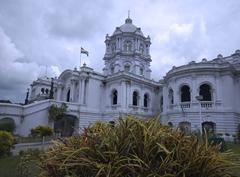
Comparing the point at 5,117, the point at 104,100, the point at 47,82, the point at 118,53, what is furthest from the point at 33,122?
the point at 47,82

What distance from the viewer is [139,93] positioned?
4012cm

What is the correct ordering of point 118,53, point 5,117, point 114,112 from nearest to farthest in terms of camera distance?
1. point 5,117
2. point 114,112
3. point 118,53

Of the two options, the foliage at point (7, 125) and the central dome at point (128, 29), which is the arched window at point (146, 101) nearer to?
the central dome at point (128, 29)

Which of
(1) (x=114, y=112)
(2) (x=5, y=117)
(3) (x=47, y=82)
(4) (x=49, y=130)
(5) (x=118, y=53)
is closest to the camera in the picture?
(4) (x=49, y=130)

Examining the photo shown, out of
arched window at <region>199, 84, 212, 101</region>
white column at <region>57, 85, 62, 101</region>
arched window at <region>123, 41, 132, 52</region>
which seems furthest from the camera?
arched window at <region>123, 41, 132, 52</region>

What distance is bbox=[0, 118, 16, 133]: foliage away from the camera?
3194 cm

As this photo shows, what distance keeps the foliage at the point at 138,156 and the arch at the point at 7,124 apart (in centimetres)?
3105

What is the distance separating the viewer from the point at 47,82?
64.6m

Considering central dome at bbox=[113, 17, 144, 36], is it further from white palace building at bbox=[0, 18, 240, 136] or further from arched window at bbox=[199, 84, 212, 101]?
arched window at bbox=[199, 84, 212, 101]

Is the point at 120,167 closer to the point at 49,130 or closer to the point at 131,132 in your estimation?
the point at 131,132

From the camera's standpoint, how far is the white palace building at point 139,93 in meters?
30.8

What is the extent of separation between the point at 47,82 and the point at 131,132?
63.7 metres

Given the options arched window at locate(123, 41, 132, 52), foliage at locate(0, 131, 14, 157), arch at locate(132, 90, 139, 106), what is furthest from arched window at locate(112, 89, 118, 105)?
foliage at locate(0, 131, 14, 157)

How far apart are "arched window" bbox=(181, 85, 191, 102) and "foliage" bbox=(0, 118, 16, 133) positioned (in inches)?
842
